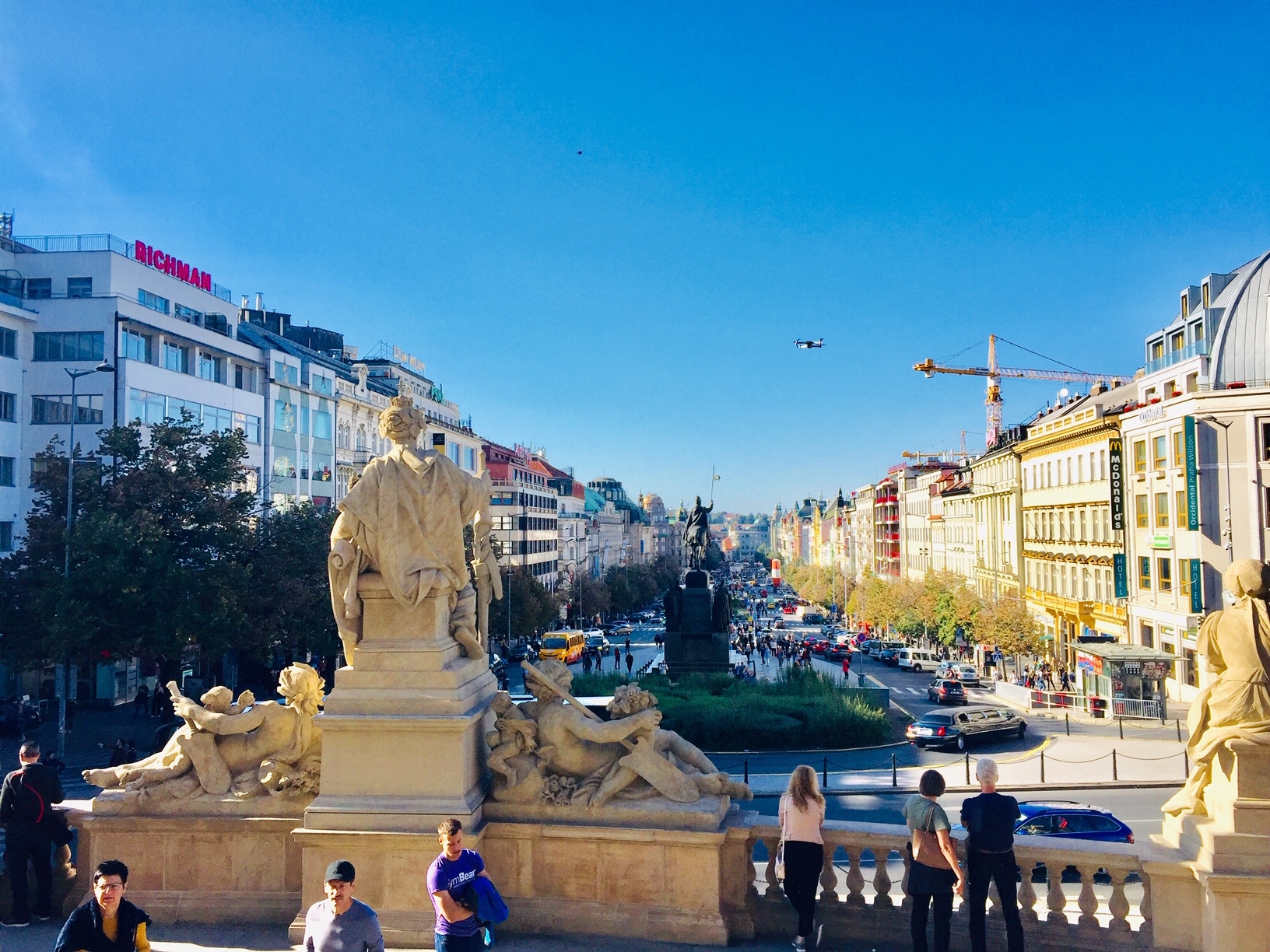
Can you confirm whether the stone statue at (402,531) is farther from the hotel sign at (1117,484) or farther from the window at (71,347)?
the hotel sign at (1117,484)

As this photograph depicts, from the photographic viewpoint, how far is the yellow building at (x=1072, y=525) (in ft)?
151

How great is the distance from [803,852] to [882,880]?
91 cm

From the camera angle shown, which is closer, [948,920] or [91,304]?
[948,920]

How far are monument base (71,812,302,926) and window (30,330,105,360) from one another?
113 ft

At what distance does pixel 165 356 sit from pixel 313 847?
3848cm

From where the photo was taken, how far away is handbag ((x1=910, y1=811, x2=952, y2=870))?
6.12 metres

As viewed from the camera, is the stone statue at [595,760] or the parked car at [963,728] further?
the parked car at [963,728]

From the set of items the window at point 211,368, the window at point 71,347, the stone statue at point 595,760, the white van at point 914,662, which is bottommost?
the white van at point 914,662

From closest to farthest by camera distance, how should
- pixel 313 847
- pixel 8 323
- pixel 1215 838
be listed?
pixel 1215 838, pixel 313 847, pixel 8 323

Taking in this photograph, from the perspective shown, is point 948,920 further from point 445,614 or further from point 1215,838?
point 445,614

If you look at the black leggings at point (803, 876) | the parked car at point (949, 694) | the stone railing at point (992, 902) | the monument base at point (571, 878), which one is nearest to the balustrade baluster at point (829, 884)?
the stone railing at point (992, 902)

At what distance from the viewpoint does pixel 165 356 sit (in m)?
39.9

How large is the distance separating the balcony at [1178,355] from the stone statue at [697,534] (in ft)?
73.8

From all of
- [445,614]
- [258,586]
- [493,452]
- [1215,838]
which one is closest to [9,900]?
[445,614]
